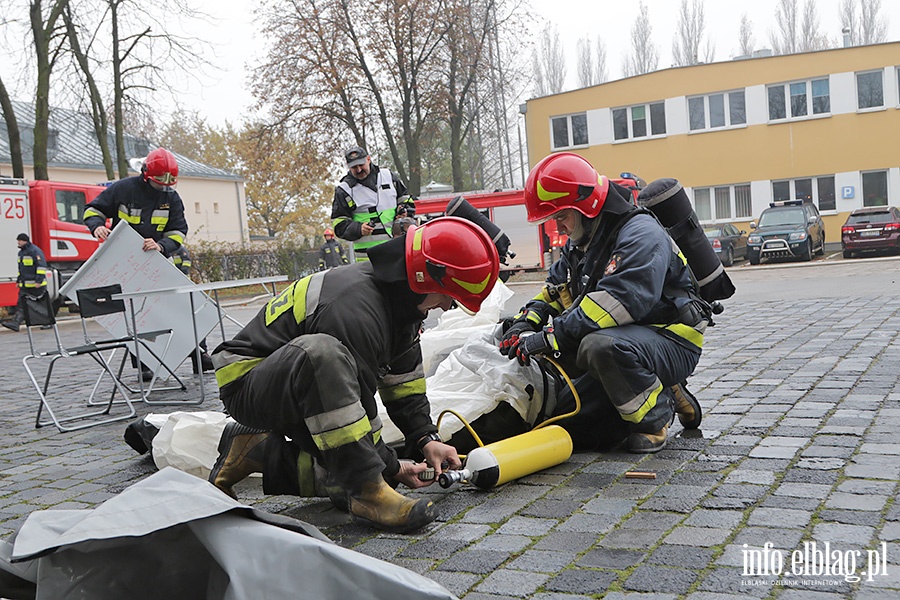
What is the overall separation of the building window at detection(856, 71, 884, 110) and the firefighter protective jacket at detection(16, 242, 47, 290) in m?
28.7

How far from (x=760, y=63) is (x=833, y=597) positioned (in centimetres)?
3481

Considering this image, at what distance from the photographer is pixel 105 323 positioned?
7.68 metres

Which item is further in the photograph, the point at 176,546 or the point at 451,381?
the point at 451,381

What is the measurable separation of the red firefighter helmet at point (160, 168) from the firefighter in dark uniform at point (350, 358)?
4590mm

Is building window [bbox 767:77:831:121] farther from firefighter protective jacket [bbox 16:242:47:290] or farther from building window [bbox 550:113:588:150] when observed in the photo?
firefighter protective jacket [bbox 16:242:47:290]

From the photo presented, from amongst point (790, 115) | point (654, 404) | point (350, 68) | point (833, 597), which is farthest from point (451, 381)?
point (790, 115)

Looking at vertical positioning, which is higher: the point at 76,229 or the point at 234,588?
the point at 76,229

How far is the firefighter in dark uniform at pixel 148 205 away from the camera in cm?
783

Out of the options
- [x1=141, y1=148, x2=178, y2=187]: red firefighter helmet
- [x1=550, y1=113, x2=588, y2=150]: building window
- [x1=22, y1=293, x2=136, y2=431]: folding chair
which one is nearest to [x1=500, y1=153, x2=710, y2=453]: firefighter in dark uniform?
[x1=22, y1=293, x2=136, y2=431]: folding chair

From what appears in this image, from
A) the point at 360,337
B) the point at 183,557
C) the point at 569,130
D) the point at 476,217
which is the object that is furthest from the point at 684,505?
the point at 569,130

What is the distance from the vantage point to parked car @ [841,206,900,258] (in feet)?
81.4

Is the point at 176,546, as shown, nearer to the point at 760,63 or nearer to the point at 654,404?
the point at 654,404

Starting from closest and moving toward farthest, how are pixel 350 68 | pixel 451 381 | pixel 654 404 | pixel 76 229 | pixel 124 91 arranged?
pixel 654 404
pixel 451 381
pixel 76 229
pixel 124 91
pixel 350 68

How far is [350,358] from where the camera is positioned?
10.8ft
